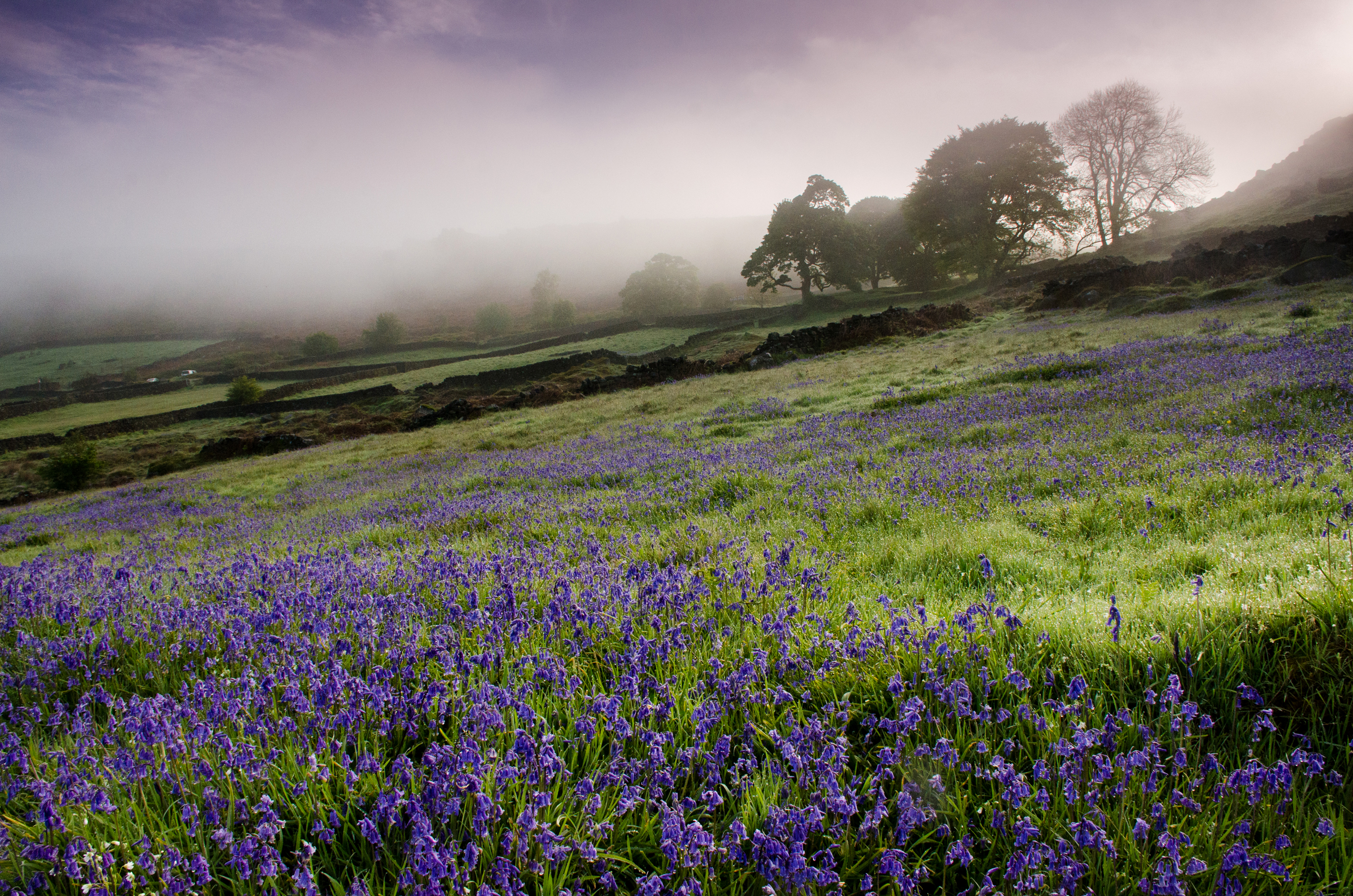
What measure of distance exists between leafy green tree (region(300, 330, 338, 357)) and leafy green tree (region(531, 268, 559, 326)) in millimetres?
36194

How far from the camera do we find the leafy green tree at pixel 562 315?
10888 centimetres

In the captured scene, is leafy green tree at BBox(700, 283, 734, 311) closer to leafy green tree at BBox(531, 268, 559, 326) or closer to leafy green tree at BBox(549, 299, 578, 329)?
leafy green tree at BBox(549, 299, 578, 329)

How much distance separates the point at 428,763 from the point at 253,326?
181 metres

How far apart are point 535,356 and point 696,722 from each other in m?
58.1

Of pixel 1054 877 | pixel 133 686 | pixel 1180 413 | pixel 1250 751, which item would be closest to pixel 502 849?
pixel 1054 877

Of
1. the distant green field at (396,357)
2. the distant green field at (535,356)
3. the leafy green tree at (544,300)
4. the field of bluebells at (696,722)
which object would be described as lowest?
the field of bluebells at (696,722)

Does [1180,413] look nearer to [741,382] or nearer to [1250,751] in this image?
[1250,751]

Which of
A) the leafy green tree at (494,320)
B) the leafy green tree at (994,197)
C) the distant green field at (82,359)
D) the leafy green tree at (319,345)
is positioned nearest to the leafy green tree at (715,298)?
the leafy green tree at (494,320)

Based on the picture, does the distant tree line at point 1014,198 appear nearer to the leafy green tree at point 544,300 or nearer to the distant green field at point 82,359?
the leafy green tree at point 544,300

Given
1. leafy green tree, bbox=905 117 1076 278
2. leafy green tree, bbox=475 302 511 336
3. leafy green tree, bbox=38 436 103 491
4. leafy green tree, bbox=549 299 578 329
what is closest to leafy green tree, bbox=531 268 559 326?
leafy green tree, bbox=549 299 578 329

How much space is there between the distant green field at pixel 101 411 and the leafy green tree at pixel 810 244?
4572 cm

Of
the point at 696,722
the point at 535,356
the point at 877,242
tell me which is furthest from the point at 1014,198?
the point at 696,722

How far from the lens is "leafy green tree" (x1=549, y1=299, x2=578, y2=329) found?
4286 inches

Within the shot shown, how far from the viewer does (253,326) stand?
5748 inches
